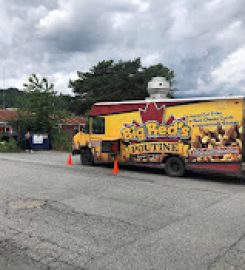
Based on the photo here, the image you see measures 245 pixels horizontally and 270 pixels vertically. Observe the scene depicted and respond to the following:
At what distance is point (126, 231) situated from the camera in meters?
5.41

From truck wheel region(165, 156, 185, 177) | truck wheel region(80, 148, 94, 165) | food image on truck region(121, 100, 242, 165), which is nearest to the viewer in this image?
food image on truck region(121, 100, 242, 165)

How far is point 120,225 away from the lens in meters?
5.73

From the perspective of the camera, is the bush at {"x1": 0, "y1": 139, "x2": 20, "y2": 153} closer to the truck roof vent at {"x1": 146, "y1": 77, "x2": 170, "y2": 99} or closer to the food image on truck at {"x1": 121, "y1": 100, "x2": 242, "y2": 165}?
the truck roof vent at {"x1": 146, "y1": 77, "x2": 170, "y2": 99}

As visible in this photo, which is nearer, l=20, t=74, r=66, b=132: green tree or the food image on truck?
the food image on truck

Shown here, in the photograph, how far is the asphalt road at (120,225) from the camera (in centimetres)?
425

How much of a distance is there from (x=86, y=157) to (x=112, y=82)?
31.5m

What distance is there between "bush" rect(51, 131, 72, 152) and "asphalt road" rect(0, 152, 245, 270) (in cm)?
1309

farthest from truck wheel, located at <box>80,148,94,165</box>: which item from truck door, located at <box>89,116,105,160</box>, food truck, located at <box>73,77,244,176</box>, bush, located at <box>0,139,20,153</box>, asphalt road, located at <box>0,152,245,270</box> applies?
bush, located at <box>0,139,20,153</box>

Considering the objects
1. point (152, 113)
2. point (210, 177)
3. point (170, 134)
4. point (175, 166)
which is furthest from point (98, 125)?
point (210, 177)

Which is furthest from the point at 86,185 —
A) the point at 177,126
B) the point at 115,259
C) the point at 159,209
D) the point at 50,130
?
the point at 50,130

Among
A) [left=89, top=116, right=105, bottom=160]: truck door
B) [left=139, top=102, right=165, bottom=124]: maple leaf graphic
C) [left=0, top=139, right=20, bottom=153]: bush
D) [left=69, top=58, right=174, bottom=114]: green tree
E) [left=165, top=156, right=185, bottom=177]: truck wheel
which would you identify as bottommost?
[left=165, top=156, right=185, bottom=177]: truck wheel

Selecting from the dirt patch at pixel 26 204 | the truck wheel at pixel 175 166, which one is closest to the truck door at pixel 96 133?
the truck wheel at pixel 175 166

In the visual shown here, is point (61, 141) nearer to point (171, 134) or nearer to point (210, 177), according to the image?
point (171, 134)

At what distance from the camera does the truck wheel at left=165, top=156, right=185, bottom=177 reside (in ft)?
37.5
